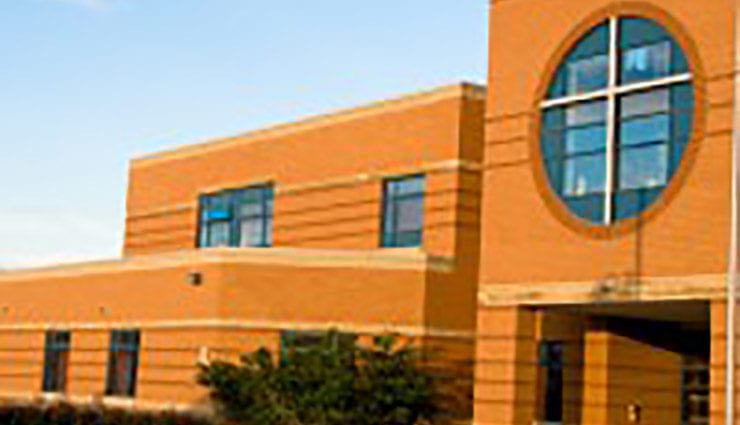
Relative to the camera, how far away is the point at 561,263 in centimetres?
3028

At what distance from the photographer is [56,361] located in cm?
4475

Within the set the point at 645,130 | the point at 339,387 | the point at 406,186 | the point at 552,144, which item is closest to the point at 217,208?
the point at 406,186

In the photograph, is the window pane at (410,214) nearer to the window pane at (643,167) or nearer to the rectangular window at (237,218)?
the rectangular window at (237,218)

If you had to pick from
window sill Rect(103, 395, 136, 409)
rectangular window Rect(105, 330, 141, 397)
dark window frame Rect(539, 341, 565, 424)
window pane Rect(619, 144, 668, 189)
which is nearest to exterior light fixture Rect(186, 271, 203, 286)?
rectangular window Rect(105, 330, 141, 397)

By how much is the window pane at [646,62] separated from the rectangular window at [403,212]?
10423 millimetres

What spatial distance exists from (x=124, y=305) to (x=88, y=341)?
2.64m

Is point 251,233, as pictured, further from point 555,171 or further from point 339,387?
point 555,171

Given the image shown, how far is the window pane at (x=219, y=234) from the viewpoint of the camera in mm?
47188

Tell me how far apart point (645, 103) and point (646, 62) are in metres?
0.89

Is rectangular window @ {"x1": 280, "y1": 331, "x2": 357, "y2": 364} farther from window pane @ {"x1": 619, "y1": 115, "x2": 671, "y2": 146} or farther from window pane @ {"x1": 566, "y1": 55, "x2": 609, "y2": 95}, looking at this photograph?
window pane @ {"x1": 619, "y1": 115, "x2": 671, "y2": 146}

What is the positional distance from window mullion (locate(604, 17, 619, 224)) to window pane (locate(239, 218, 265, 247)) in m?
18.1

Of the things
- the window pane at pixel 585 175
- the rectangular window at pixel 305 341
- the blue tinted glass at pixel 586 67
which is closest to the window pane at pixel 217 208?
the rectangular window at pixel 305 341

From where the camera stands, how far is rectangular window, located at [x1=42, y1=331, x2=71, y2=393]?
44000 millimetres

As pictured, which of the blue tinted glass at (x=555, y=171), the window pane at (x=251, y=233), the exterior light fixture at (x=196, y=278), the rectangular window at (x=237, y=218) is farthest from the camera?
the window pane at (x=251, y=233)
